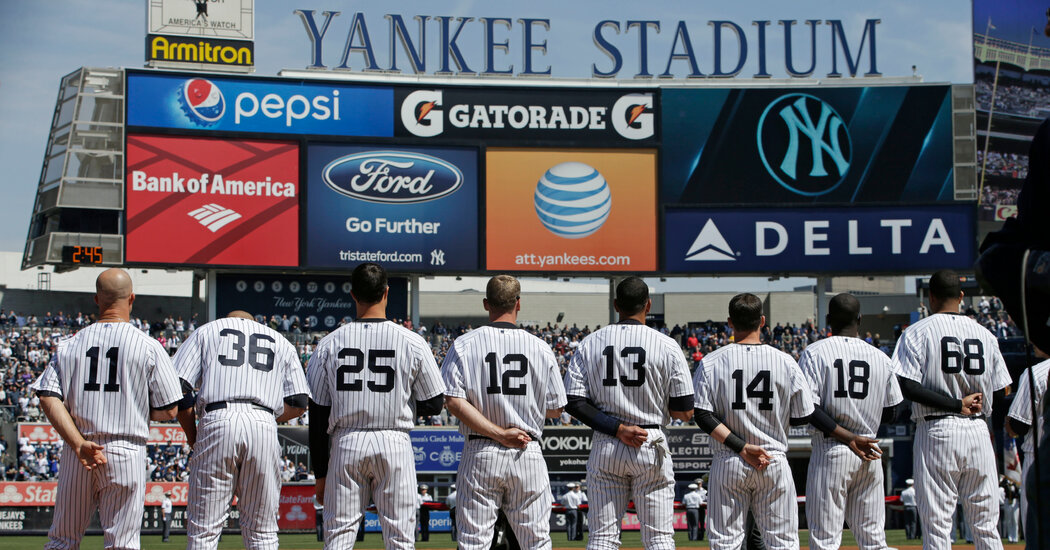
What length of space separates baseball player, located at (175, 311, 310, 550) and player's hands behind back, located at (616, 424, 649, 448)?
2.03 metres

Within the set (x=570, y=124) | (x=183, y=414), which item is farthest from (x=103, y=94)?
(x=183, y=414)

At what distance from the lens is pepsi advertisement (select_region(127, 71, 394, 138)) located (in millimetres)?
29906

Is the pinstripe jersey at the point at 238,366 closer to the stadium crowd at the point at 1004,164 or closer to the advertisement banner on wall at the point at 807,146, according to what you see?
the advertisement banner on wall at the point at 807,146

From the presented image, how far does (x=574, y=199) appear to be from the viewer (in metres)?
31.5

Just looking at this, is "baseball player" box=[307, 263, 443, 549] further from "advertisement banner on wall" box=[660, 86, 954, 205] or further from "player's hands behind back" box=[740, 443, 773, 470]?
"advertisement banner on wall" box=[660, 86, 954, 205]

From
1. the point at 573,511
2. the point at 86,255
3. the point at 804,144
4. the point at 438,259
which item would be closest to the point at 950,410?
the point at 573,511

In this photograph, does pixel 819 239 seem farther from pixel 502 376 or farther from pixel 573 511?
pixel 502 376

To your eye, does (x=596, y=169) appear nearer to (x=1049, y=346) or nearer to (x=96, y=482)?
(x=96, y=482)

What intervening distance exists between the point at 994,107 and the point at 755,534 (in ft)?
140

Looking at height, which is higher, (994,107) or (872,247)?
(994,107)

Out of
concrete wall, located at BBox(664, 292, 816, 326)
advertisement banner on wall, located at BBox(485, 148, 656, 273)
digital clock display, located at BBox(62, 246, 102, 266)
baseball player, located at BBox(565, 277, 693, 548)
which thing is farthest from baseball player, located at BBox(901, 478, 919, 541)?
concrete wall, located at BBox(664, 292, 816, 326)

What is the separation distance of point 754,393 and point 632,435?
98 centimetres

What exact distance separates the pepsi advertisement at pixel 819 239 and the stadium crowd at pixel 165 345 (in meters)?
2.66

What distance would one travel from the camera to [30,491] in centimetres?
2353
